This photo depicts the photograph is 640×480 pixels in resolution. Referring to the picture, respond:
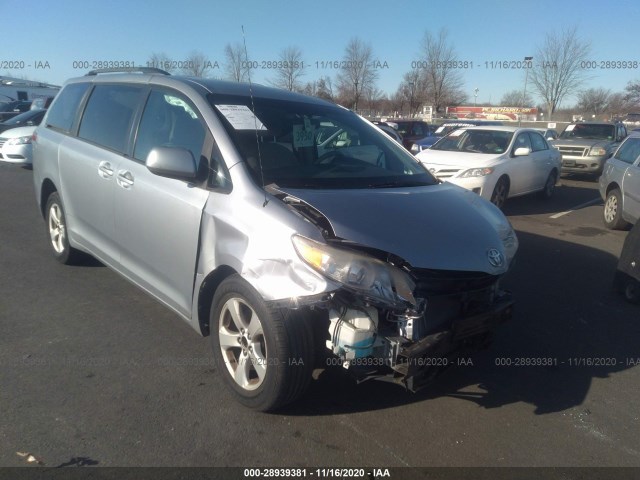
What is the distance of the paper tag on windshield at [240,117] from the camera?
3.43 meters

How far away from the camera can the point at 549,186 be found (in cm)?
1187

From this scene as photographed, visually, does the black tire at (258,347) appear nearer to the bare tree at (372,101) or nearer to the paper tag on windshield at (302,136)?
the paper tag on windshield at (302,136)

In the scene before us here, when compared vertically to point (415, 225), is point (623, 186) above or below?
below

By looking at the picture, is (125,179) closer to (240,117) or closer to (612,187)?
(240,117)

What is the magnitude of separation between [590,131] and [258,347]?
17.5 m

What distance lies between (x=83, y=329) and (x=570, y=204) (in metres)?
10.6

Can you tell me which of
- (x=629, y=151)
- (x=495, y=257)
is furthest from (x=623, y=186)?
(x=495, y=257)

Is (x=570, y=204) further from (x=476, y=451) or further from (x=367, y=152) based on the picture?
(x=476, y=451)

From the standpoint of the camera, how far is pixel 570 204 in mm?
11555

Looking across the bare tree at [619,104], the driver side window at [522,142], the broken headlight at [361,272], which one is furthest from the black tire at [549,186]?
the bare tree at [619,104]

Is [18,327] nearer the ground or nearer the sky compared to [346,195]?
A: nearer the ground

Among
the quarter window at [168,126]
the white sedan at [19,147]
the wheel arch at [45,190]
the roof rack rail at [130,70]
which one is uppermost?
the roof rack rail at [130,70]

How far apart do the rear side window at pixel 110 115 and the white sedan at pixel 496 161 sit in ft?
18.6

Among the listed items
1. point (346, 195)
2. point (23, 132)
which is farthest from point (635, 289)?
point (23, 132)
